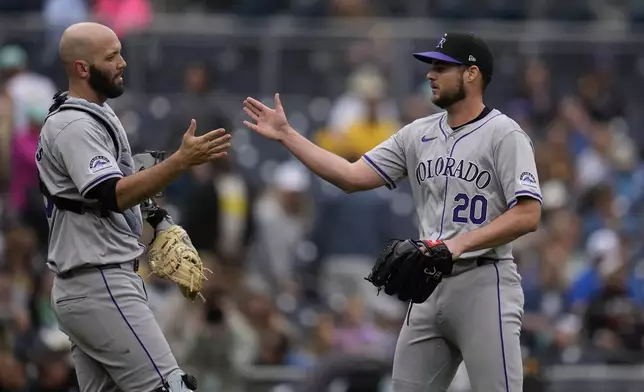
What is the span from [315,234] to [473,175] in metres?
6.95

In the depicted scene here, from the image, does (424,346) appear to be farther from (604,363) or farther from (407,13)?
(407,13)

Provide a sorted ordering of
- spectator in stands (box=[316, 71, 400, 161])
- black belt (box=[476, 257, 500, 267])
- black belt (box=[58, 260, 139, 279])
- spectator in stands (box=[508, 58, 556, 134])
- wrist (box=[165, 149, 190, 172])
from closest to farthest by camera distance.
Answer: wrist (box=[165, 149, 190, 172]) → black belt (box=[58, 260, 139, 279]) → black belt (box=[476, 257, 500, 267]) → spectator in stands (box=[316, 71, 400, 161]) → spectator in stands (box=[508, 58, 556, 134])

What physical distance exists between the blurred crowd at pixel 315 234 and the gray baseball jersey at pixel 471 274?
11.5 feet

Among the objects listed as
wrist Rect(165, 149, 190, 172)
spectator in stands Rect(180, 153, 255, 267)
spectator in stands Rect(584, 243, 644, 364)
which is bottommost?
spectator in stands Rect(584, 243, 644, 364)

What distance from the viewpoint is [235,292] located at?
1294 cm

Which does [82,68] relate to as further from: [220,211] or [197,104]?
[197,104]

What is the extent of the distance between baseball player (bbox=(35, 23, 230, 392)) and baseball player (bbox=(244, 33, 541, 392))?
2.49 ft

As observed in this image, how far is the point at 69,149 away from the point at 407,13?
11.4 m

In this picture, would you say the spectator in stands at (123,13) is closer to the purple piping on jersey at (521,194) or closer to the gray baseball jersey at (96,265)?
the gray baseball jersey at (96,265)

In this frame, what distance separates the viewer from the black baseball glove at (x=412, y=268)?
685 cm

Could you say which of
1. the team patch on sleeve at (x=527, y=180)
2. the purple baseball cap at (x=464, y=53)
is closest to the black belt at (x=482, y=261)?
the team patch on sleeve at (x=527, y=180)

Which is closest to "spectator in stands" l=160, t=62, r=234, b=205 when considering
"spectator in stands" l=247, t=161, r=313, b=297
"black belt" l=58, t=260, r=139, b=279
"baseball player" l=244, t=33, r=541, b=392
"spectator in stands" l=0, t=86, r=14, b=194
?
"spectator in stands" l=247, t=161, r=313, b=297

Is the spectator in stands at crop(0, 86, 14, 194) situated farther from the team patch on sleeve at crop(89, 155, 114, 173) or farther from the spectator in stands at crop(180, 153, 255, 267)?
the team patch on sleeve at crop(89, 155, 114, 173)

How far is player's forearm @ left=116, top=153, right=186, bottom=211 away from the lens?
650 centimetres
